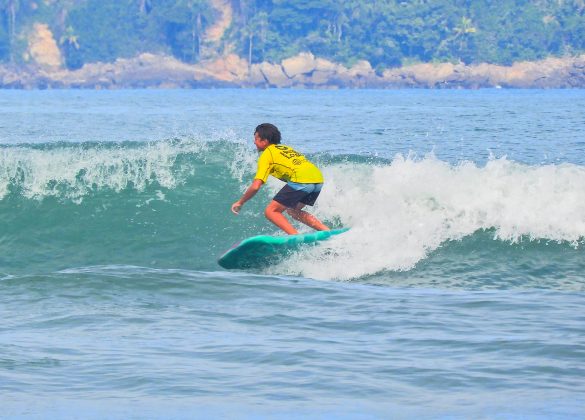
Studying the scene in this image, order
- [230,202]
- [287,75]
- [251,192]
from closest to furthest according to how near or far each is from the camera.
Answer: [251,192] → [230,202] → [287,75]

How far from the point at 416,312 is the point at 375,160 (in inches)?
349

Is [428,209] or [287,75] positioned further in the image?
[287,75]

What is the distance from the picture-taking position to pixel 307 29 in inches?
5241

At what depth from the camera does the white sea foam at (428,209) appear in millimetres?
10375

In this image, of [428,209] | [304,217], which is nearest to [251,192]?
[304,217]

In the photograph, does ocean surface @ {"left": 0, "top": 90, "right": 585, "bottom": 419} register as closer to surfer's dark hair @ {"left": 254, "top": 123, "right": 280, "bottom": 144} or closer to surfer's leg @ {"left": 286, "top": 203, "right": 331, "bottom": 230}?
surfer's leg @ {"left": 286, "top": 203, "right": 331, "bottom": 230}

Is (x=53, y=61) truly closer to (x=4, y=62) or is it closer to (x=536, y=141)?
(x=4, y=62)

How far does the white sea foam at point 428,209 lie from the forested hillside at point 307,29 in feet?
377

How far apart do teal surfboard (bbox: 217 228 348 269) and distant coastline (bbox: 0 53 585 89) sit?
114200mm

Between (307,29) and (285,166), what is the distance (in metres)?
125

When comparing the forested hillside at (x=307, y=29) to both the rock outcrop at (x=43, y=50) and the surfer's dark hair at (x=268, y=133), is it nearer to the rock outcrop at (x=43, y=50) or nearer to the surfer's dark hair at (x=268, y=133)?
the rock outcrop at (x=43, y=50)

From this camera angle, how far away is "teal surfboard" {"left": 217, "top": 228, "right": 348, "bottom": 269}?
10219 millimetres

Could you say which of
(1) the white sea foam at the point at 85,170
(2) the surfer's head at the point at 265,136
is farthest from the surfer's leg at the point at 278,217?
(1) the white sea foam at the point at 85,170

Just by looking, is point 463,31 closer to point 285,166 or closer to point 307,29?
point 307,29
